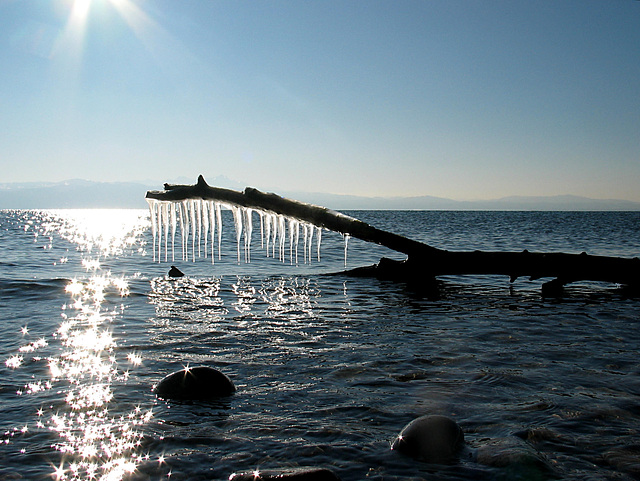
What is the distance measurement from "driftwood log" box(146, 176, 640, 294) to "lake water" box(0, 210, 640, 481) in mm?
1015

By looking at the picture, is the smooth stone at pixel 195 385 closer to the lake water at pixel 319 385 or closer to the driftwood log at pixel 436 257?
the lake water at pixel 319 385

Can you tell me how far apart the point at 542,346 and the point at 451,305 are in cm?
530

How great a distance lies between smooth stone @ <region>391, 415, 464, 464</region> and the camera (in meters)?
5.34

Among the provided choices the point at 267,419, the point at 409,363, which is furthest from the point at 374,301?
the point at 267,419

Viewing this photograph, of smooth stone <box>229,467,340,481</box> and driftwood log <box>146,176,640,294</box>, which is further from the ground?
driftwood log <box>146,176,640,294</box>

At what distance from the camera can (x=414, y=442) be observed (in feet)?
18.1

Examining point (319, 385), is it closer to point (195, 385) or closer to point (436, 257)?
point (195, 385)

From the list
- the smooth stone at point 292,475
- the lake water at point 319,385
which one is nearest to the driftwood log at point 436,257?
the lake water at point 319,385

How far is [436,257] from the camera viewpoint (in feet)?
54.3

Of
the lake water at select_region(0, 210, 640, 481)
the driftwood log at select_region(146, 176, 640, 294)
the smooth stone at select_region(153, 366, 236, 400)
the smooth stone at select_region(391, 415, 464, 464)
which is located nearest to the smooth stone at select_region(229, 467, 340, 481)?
the lake water at select_region(0, 210, 640, 481)

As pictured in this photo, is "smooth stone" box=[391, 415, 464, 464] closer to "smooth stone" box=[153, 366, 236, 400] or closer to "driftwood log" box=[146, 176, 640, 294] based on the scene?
"smooth stone" box=[153, 366, 236, 400]

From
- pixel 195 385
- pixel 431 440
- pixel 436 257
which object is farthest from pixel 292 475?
pixel 436 257

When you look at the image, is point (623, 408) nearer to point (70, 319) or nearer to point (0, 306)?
point (70, 319)

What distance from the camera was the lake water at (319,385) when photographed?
5.27m
